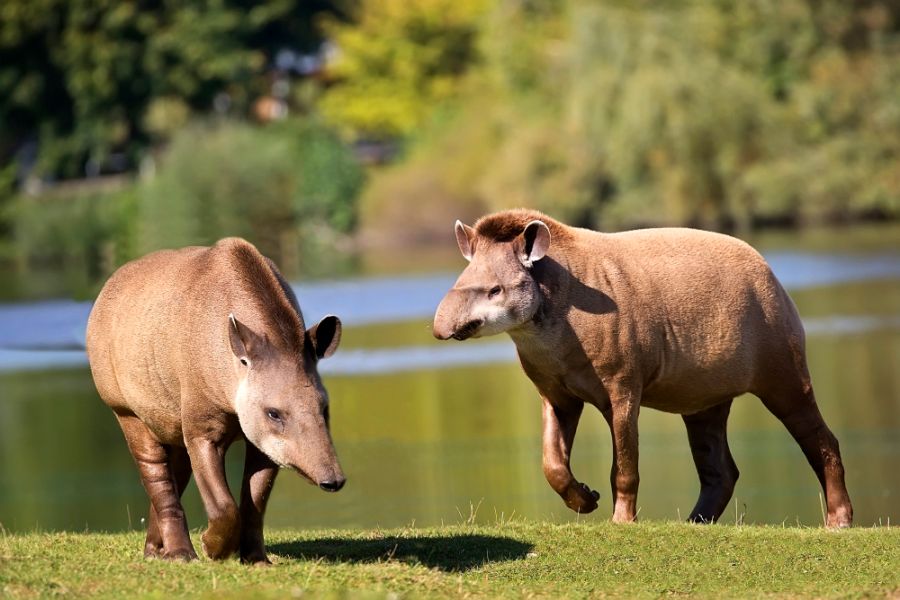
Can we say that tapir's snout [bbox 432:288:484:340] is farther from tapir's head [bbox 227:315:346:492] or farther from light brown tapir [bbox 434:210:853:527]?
tapir's head [bbox 227:315:346:492]

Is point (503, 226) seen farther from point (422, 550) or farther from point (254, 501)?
point (254, 501)

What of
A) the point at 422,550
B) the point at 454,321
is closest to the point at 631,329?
the point at 454,321

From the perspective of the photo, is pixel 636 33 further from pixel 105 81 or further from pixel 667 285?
pixel 667 285

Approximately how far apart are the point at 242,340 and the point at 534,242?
8.07 ft

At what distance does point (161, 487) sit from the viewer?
10516 millimetres

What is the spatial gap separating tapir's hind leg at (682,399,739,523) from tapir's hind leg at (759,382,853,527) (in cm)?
47

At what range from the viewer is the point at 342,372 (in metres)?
30.3

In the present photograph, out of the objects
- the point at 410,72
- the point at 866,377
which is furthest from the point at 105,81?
the point at 866,377

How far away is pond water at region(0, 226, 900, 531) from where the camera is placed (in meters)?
17.5

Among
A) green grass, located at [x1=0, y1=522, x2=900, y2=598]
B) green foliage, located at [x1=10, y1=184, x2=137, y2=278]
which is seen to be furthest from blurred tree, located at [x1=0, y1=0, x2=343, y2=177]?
green grass, located at [x1=0, y1=522, x2=900, y2=598]

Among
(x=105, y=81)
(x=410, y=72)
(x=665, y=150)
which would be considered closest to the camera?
(x=665, y=150)

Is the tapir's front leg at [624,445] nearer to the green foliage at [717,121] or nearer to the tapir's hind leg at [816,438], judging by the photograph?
the tapir's hind leg at [816,438]

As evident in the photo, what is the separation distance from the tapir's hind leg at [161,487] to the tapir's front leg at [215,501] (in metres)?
0.56

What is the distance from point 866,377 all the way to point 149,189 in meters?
23.0
